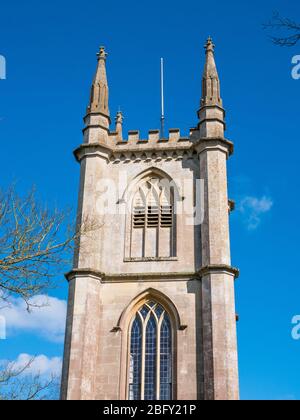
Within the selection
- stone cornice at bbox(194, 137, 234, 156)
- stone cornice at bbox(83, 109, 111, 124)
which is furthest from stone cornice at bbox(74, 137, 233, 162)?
stone cornice at bbox(83, 109, 111, 124)

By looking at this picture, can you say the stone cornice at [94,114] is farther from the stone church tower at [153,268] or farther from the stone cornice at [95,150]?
the stone cornice at [95,150]

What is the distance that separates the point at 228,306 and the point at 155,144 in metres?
8.19

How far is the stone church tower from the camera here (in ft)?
77.2

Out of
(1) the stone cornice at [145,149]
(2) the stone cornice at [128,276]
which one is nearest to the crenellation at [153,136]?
(1) the stone cornice at [145,149]

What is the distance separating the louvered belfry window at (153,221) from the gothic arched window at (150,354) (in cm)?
234

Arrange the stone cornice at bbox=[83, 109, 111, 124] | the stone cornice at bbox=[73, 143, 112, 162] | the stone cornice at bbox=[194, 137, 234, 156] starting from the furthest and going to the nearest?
the stone cornice at bbox=[83, 109, 111, 124]
the stone cornice at bbox=[73, 143, 112, 162]
the stone cornice at bbox=[194, 137, 234, 156]

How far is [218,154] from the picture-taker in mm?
27766

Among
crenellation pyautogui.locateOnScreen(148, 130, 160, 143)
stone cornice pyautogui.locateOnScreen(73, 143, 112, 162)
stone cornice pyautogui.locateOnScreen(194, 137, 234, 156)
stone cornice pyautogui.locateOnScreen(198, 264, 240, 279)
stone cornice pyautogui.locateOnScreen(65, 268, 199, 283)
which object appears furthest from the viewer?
crenellation pyautogui.locateOnScreen(148, 130, 160, 143)

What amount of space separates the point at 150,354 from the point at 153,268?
3310mm

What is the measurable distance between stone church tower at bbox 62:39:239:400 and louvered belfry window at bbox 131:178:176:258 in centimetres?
4

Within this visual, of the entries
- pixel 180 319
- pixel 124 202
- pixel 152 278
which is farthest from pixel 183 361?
pixel 124 202

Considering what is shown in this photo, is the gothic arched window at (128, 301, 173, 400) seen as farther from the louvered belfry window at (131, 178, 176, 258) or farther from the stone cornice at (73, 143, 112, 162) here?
the stone cornice at (73, 143, 112, 162)
